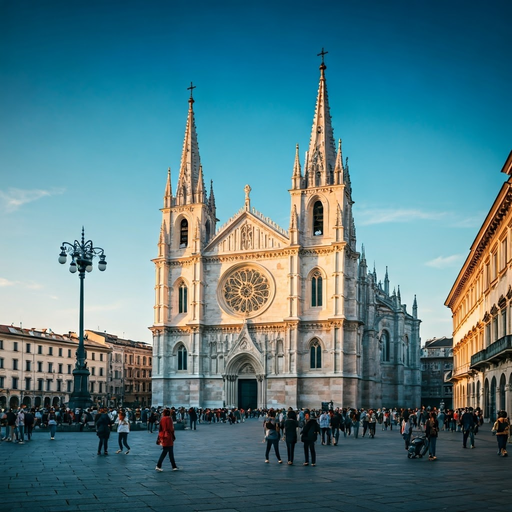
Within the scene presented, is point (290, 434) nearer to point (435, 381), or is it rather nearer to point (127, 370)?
point (127, 370)

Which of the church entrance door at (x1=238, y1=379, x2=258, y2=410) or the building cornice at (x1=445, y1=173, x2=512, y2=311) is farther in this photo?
the church entrance door at (x1=238, y1=379, x2=258, y2=410)

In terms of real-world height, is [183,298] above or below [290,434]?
above

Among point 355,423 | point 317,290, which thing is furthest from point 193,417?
point 317,290

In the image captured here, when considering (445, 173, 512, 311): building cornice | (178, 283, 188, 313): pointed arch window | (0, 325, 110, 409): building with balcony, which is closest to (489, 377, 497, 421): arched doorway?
(445, 173, 512, 311): building cornice

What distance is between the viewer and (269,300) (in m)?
59.9

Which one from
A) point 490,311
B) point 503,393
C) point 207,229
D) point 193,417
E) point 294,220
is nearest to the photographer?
point 503,393

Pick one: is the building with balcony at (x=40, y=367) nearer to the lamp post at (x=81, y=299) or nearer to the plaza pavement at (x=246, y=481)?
the lamp post at (x=81, y=299)

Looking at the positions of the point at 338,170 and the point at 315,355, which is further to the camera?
the point at 338,170

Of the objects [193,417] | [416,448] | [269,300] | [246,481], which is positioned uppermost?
[269,300]

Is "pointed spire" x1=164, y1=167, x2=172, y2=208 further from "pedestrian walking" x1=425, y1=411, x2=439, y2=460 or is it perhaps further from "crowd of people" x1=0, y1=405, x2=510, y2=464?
"pedestrian walking" x1=425, y1=411, x2=439, y2=460

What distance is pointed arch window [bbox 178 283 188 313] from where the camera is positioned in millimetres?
63281

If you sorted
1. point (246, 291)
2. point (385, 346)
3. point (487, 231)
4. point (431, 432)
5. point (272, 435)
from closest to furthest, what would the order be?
point (272, 435)
point (431, 432)
point (487, 231)
point (246, 291)
point (385, 346)

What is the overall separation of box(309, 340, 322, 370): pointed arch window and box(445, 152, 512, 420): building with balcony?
37.2ft

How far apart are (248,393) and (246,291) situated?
874cm
